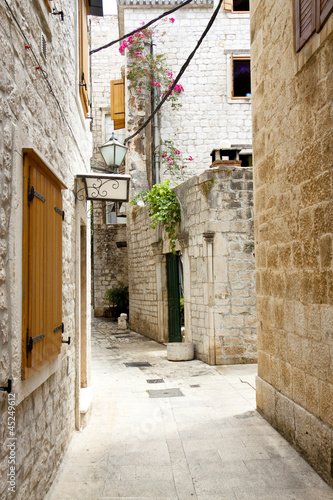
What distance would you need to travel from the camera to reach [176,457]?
3867 mm

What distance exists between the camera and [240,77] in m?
13.2

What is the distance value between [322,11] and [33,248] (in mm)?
2605

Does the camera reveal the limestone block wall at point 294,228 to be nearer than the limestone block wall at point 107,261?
Yes

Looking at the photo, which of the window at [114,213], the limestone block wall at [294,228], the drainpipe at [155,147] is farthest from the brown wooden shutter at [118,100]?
the limestone block wall at [294,228]

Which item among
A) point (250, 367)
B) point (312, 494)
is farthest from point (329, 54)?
point (250, 367)

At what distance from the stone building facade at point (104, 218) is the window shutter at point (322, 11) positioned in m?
12.5

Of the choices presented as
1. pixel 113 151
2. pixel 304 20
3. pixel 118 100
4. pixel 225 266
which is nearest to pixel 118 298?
pixel 118 100

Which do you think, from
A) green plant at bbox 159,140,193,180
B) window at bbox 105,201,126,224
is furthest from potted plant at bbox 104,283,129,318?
green plant at bbox 159,140,193,180

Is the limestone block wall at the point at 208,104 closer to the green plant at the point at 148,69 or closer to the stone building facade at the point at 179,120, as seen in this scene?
the stone building facade at the point at 179,120

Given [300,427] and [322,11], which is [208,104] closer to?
[322,11]

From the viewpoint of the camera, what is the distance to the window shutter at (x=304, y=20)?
11.4 feet

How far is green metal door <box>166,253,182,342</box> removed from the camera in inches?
409

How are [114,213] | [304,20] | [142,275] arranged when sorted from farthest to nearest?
1. [114,213]
2. [142,275]
3. [304,20]

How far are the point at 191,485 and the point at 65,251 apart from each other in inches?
80.5
